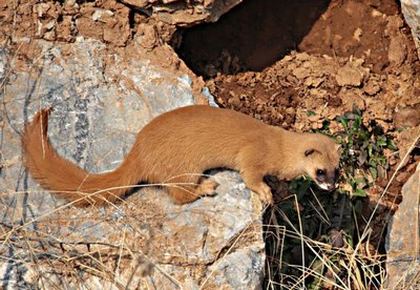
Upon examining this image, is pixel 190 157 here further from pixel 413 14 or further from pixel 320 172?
pixel 413 14

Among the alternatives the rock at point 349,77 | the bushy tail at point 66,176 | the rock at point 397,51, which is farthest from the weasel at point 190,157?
the rock at point 397,51

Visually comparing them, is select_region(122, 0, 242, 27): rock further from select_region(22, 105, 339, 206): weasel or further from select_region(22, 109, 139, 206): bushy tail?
select_region(22, 109, 139, 206): bushy tail

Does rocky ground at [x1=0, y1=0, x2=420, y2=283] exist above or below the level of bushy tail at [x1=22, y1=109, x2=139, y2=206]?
above

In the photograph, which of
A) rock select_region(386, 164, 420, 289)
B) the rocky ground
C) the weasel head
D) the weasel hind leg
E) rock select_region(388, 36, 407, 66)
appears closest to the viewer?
the weasel hind leg

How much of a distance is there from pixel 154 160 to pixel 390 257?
152 cm

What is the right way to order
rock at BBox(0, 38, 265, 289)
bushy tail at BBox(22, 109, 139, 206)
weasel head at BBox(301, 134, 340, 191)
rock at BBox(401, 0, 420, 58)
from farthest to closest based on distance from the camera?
rock at BBox(401, 0, 420, 58), weasel head at BBox(301, 134, 340, 191), bushy tail at BBox(22, 109, 139, 206), rock at BBox(0, 38, 265, 289)

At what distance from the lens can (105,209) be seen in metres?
4.15

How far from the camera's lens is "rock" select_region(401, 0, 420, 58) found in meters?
4.93

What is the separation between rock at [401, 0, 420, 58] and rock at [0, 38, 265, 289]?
1.30 meters

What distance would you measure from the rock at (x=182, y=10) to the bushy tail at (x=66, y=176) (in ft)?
3.05

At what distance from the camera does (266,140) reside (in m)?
4.38

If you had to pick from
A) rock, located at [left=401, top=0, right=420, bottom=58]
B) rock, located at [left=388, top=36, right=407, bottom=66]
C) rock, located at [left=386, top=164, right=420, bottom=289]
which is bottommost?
rock, located at [left=386, top=164, right=420, bottom=289]

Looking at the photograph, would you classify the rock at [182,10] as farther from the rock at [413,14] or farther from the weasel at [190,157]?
the rock at [413,14]

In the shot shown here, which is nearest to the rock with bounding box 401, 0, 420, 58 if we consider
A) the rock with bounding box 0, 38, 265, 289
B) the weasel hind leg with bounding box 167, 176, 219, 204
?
the rock with bounding box 0, 38, 265, 289
